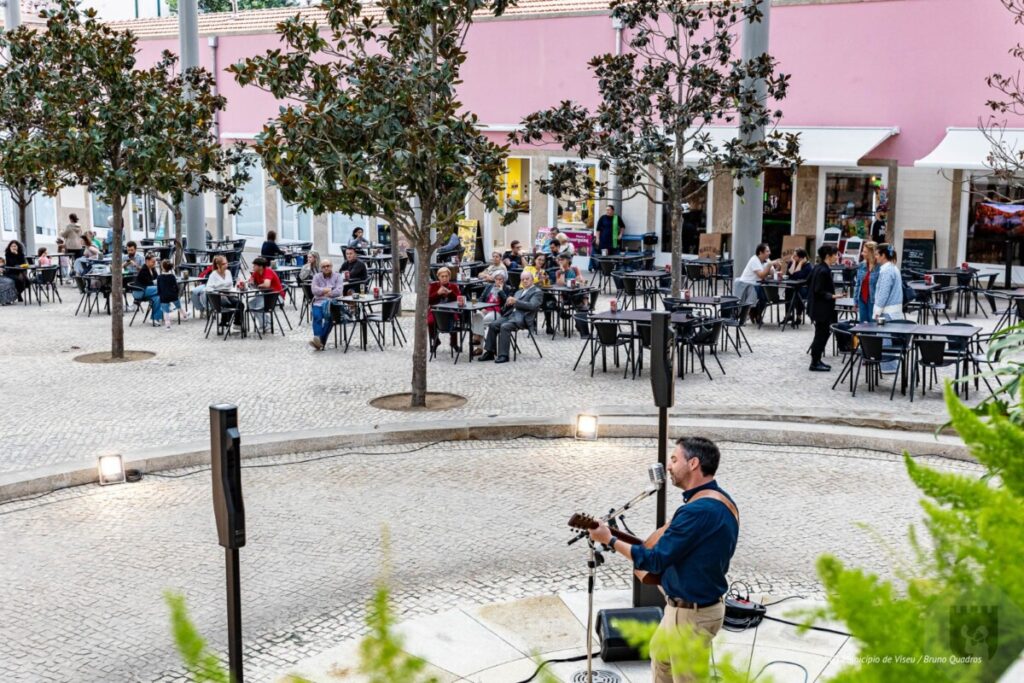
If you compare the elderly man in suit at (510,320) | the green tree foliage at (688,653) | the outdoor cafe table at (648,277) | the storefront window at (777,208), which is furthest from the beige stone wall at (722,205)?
the green tree foliage at (688,653)

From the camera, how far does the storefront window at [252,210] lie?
1441 inches

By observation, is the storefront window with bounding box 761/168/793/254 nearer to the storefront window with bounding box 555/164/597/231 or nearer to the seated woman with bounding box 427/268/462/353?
the storefront window with bounding box 555/164/597/231

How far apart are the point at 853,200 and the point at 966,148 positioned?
10.3 feet

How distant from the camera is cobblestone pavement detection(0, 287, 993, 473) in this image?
13.4m

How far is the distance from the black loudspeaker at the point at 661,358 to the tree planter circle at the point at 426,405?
6747mm

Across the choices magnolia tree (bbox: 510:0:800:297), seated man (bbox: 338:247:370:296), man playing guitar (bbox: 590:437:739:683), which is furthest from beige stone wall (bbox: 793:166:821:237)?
man playing guitar (bbox: 590:437:739:683)

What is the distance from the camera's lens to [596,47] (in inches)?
1164

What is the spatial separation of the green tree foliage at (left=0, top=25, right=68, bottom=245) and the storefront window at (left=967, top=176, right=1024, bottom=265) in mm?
17380

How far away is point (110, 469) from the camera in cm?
1133

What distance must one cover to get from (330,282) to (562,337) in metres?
3.85

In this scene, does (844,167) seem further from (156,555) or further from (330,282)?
(156,555)

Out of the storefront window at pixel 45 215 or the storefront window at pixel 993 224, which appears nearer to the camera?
the storefront window at pixel 993 224

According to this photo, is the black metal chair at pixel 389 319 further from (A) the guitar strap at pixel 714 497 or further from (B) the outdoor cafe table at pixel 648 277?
(A) the guitar strap at pixel 714 497

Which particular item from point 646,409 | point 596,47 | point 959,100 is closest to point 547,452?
point 646,409
